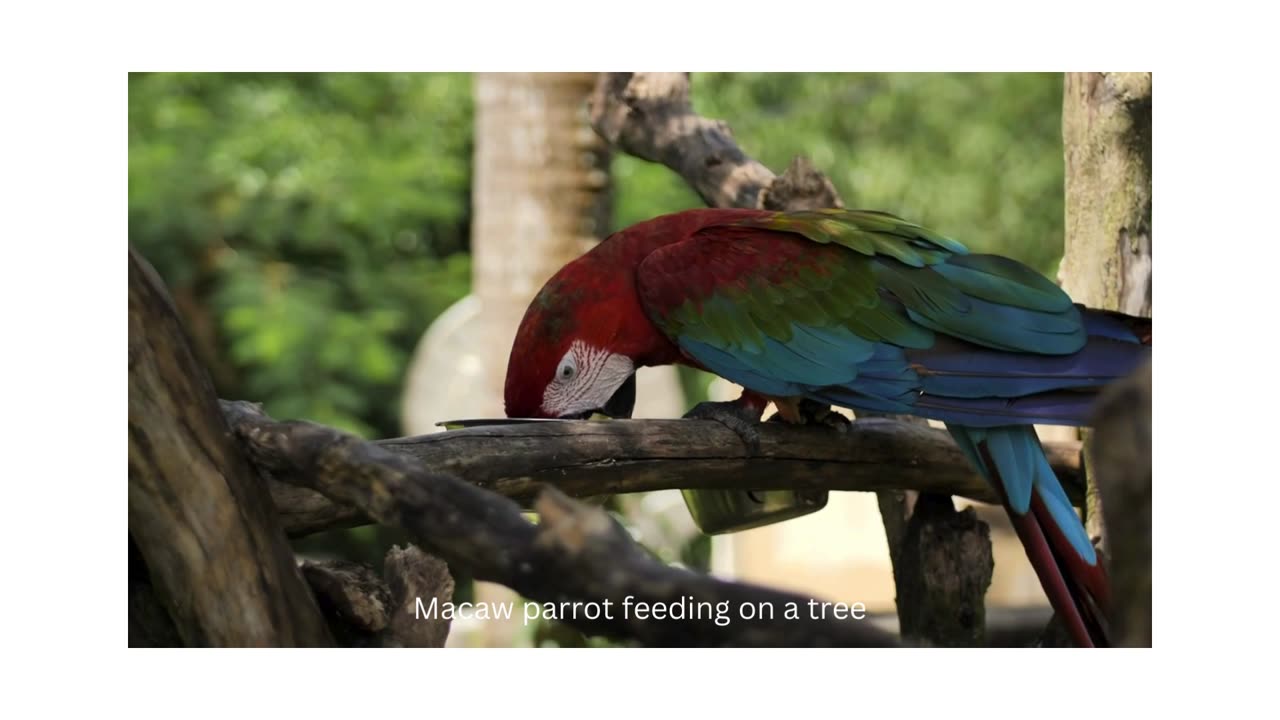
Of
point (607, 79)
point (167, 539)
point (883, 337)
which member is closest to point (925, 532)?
point (883, 337)

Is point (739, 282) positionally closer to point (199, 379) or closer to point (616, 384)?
point (616, 384)

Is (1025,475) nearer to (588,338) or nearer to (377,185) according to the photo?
(588,338)

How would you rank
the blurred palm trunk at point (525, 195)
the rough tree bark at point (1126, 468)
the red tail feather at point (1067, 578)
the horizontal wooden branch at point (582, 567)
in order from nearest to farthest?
the rough tree bark at point (1126, 468) < the horizontal wooden branch at point (582, 567) < the red tail feather at point (1067, 578) < the blurred palm trunk at point (525, 195)

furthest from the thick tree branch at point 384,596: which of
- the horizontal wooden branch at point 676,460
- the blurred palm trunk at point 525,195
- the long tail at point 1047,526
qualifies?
the blurred palm trunk at point 525,195

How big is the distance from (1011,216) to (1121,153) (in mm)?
2547

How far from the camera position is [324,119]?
13.5ft

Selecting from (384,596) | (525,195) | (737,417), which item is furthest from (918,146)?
(384,596)

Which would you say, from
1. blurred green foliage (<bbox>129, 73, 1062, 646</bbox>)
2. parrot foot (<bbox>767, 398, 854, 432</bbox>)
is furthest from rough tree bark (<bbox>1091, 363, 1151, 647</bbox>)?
blurred green foliage (<bbox>129, 73, 1062, 646</bbox>)

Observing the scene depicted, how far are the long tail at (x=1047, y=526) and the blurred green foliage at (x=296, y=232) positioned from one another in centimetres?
242

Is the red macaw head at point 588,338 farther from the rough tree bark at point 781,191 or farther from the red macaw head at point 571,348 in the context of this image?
the rough tree bark at point 781,191

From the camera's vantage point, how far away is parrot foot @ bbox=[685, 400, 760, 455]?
1.67 m

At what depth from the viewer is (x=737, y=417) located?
5.52 ft

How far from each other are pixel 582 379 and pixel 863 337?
38 centimetres

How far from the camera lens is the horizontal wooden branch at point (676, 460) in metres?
1.38
